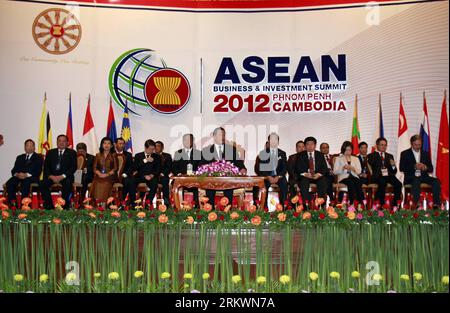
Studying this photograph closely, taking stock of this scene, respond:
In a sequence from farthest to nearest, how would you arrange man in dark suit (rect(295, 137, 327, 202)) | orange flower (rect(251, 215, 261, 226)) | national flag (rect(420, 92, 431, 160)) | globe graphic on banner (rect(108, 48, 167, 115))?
1. globe graphic on banner (rect(108, 48, 167, 115))
2. national flag (rect(420, 92, 431, 160))
3. man in dark suit (rect(295, 137, 327, 202))
4. orange flower (rect(251, 215, 261, 226))

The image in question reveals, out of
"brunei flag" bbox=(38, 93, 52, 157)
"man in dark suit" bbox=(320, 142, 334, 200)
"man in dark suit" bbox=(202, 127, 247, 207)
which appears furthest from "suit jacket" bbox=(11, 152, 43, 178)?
"man in dark suit" bbox=(320, 142, 334, 200)

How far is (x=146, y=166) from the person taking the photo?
7.56 m

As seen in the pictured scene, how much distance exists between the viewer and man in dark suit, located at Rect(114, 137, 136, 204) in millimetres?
7504

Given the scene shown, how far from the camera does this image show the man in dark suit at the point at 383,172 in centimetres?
732

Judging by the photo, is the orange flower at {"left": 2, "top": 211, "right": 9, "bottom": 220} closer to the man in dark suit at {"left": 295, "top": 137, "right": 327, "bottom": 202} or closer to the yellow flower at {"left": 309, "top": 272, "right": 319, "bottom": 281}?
the yellow flower at {"left": 309, "top": 272, "right": 319, "bottom": 281}

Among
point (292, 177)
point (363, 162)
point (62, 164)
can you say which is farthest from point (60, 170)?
point (363, 162)

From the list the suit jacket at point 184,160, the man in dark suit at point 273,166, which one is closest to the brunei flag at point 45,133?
the suit jacket at point 184,160

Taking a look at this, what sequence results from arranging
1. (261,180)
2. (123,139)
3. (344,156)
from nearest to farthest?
(261,180), (344,156), (123,139)

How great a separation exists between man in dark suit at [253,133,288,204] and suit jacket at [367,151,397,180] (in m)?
1.25
